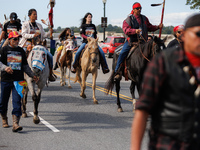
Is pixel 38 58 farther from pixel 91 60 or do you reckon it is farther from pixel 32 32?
pixel 91 60

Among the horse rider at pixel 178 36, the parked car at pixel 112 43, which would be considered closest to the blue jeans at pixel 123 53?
the horse rider at pixel 178 36

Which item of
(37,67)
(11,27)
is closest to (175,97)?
(37,67)

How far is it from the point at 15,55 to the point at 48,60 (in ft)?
6.50

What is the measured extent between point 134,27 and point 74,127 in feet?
10.7

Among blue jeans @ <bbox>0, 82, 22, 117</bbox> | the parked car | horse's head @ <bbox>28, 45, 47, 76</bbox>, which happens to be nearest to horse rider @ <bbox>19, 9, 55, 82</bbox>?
horse's head @ <bbox>28, 45, 47, 76</bbox>

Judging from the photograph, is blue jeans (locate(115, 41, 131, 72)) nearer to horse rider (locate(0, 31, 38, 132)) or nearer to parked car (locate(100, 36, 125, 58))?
horse rider (locate(0, 31, 38, 132))

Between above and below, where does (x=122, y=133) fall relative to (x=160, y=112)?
below

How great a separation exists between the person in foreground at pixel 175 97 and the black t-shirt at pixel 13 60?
214 inches

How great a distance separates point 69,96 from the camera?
40.4 feet

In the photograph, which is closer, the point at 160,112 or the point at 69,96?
the point at 160,112

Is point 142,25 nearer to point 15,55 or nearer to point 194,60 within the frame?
point 15,55

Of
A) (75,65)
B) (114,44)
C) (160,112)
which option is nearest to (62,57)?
(75,65)

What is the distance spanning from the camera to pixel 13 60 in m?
7.41

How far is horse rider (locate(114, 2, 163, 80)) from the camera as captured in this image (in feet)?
30.9
